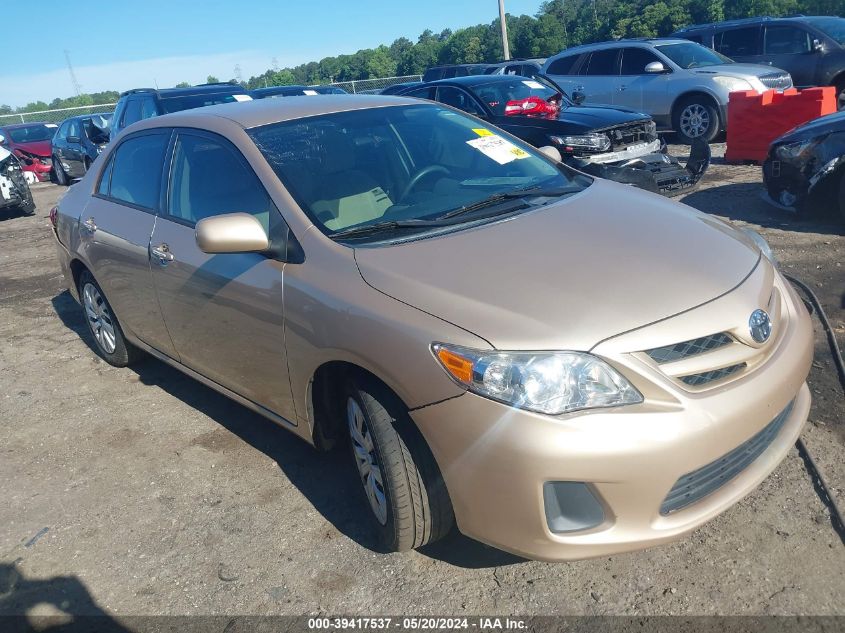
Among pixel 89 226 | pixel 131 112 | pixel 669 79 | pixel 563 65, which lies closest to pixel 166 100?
pixel 131 112

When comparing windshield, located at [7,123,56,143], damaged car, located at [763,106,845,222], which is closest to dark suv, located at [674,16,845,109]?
damaged car, located at [763,106,845,222]

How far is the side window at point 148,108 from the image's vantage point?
970 cm

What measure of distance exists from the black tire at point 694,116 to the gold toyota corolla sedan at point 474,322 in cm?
840

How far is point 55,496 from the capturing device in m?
3.55

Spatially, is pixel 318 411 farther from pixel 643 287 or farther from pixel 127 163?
pixel 127 163

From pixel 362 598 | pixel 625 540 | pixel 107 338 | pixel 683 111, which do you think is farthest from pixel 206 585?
pixel 683 111

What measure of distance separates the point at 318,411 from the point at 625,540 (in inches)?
52.4

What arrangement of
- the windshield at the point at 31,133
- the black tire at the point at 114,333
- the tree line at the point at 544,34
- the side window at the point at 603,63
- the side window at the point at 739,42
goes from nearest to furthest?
the black tire at the point at 114,333, the side window at the point at 603,63, the side window at the point at 739,42, the windshield at the point at 31,133, the tree line at the point at 544,34

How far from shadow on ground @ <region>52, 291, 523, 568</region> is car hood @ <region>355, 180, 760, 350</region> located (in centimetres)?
102

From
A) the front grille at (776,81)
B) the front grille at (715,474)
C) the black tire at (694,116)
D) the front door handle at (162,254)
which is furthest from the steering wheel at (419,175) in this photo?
the front grille at (776,81)

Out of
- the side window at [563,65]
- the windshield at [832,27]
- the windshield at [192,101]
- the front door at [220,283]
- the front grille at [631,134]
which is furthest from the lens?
the side window at [563,65]

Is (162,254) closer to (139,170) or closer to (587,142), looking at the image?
(139,170)

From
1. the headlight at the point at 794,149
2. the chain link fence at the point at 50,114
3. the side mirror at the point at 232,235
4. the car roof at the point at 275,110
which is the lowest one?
the headlight at the point at 794,149

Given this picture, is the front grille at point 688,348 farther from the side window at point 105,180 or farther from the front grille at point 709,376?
the side window at point 105,180
